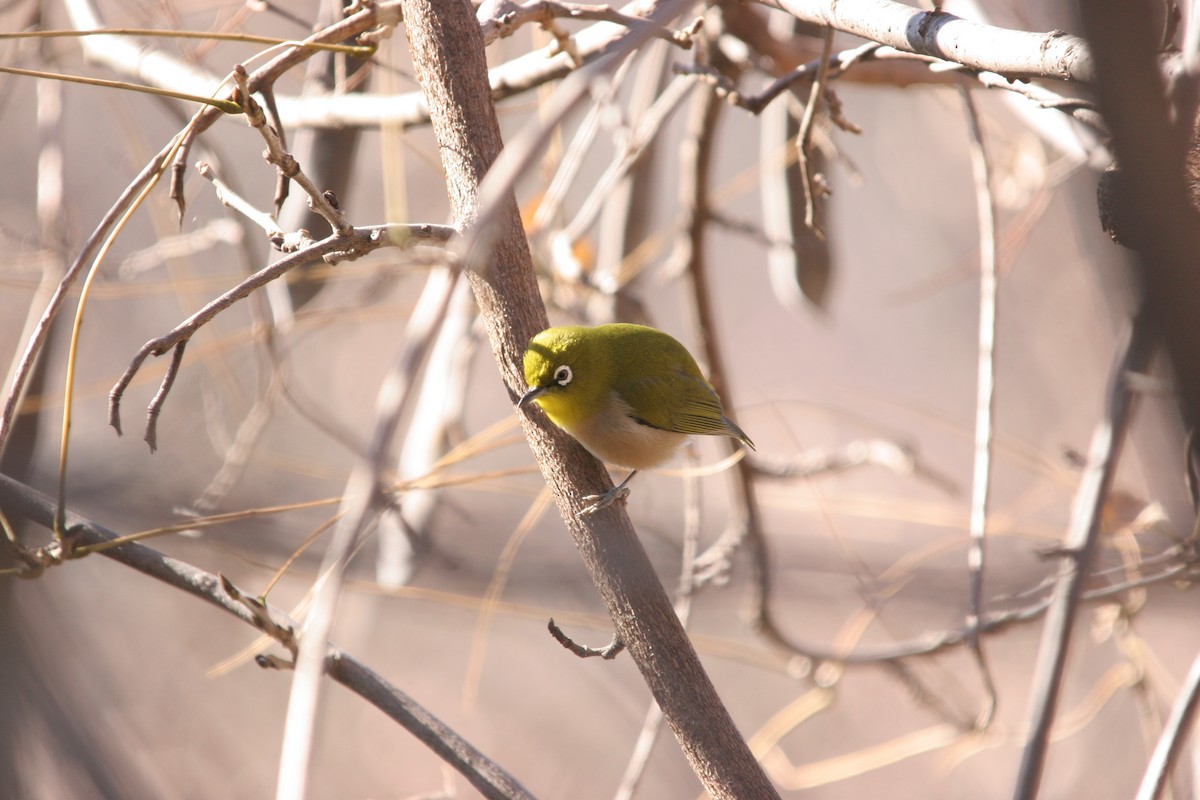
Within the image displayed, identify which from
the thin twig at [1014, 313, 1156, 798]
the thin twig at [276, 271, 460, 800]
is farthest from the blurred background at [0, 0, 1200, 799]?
the thin twig at [276, 271, 460, 800]

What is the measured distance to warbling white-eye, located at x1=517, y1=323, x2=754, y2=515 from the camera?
1.88 meters

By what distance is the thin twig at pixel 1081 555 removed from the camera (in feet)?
3.41

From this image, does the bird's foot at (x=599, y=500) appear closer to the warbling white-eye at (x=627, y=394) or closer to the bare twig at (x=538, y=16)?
the warbling white-eye at (x=627, y=394)

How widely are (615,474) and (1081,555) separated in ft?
6.73

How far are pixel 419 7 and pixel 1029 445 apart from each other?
15.4 ft

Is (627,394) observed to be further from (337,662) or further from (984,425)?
(337,662)

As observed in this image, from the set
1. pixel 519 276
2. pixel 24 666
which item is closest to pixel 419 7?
pixel 519 276

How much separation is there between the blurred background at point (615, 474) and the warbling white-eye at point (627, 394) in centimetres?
14

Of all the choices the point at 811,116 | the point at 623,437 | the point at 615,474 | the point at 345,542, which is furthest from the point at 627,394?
the point at 345,542

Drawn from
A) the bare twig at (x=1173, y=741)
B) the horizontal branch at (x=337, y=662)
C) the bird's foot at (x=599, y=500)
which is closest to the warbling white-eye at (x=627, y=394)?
the bird's foot at (x=599, y=500)

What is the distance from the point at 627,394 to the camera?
2156mm

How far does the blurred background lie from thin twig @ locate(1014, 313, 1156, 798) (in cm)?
58

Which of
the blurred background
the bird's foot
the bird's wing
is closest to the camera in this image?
the bird's foot

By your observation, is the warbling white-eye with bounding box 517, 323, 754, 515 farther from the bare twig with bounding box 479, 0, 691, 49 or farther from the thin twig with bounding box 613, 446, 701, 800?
the bare twig with bounding box 479, 0, 691, 49
